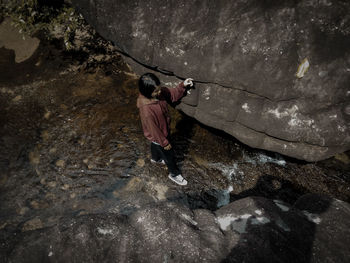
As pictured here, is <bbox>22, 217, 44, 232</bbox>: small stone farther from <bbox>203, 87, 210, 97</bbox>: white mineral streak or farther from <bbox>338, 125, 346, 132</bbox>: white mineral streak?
<bbox>338, 125, 346, 132</bbox>: white mineral streak

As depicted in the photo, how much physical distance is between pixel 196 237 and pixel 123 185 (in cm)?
184

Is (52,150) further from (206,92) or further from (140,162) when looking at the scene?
(206,92)

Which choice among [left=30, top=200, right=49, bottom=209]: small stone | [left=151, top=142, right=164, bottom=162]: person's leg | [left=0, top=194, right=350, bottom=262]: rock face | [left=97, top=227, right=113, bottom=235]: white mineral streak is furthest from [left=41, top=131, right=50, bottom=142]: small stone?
[left=97, top=227, right=113, bottom=235]: white mineral streak

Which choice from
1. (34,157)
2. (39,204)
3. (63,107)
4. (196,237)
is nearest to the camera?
(196,237)

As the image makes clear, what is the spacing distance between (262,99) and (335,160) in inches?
71.0

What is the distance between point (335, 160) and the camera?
3.60 meters

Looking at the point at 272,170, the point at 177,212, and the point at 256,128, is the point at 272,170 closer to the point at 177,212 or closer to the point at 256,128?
the point at 256,128

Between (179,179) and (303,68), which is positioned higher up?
(303,68)

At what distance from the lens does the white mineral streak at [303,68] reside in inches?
103

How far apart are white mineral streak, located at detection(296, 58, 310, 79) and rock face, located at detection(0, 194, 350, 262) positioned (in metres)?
1.57

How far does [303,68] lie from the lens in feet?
8.71

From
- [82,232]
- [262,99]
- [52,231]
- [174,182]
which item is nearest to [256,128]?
[262,99]

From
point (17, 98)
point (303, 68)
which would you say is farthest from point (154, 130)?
point (17, 98)

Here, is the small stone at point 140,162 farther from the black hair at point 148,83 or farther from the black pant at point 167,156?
the black hair at point 148,83
